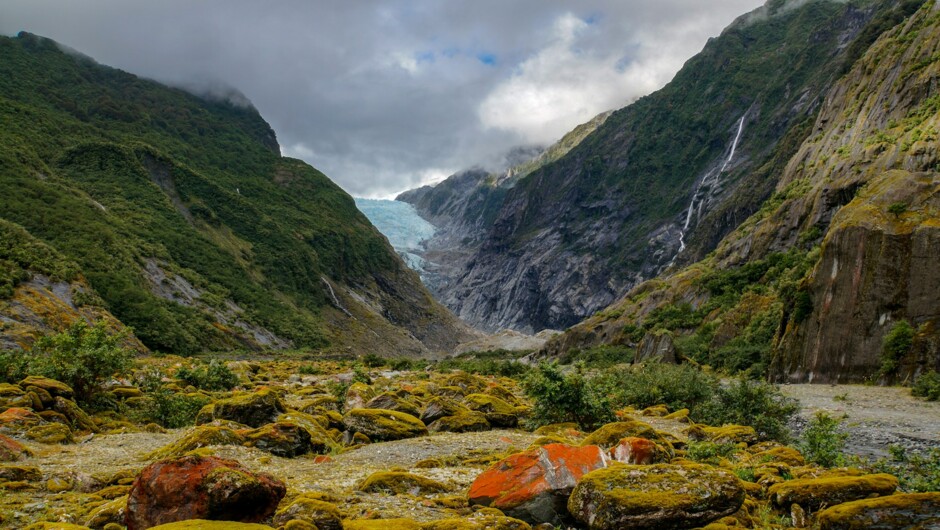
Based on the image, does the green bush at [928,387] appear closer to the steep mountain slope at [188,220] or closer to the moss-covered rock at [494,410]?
the moss-covered rock at [494,410]

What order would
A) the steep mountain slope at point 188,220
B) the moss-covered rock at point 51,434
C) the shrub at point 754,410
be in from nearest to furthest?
the moss-covered rock at point 51,434
the shrub at point 754,410
the steep mountain slope at point 188,220

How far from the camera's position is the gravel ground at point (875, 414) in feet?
49.9

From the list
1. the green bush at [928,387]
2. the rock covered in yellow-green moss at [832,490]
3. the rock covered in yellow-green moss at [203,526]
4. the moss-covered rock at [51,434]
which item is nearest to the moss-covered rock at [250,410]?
the moss-covered rock at [51,434]

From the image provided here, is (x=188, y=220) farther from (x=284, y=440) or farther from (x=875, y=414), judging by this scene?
(x=875, y=414)

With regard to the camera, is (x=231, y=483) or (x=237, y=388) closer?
(x=231, y=483)

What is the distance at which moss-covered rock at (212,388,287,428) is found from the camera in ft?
57.7

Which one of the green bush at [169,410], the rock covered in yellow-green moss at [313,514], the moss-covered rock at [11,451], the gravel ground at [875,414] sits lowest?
the green bush at [169,410]

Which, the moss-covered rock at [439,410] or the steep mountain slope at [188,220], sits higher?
the steep mountain slope at [188,220]

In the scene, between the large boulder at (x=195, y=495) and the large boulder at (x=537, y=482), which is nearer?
the large boulder at (x=195, y=495)

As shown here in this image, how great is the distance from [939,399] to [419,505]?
21.2m

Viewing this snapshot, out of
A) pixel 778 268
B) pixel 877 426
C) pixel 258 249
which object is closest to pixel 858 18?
pixel 778 268

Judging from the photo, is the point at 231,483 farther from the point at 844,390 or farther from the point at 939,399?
the point at 844,390

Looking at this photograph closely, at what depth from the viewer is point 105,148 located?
115 metres

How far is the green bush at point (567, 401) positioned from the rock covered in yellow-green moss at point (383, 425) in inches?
164
